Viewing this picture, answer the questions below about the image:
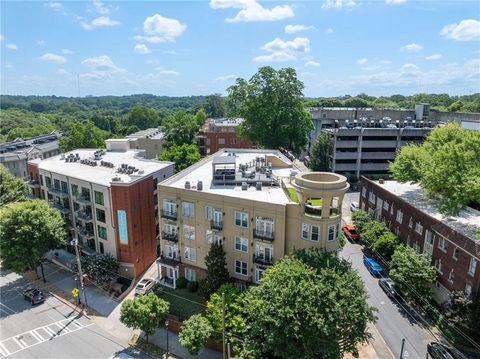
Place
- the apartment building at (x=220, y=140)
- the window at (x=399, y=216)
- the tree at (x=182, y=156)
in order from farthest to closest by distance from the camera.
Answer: the apartment building at (x=220, y=140) < the tree at (x=182, y=156) < the window at (x=399, y=216)

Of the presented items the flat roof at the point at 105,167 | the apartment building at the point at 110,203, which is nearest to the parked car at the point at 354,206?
the apartment building at the point at 110,203

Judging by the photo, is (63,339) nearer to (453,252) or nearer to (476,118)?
(453,252)

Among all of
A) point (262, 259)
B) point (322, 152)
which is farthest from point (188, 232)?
point (322, 152)

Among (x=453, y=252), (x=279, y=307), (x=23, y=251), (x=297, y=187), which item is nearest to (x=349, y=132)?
(x=453, y=252)

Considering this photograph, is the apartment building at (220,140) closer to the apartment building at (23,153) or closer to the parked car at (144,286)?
the apartment building at (23,153)

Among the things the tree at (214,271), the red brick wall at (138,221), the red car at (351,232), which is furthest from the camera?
the red car at (351,232)

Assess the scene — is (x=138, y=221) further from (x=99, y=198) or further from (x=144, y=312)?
(x=144, y=312)
